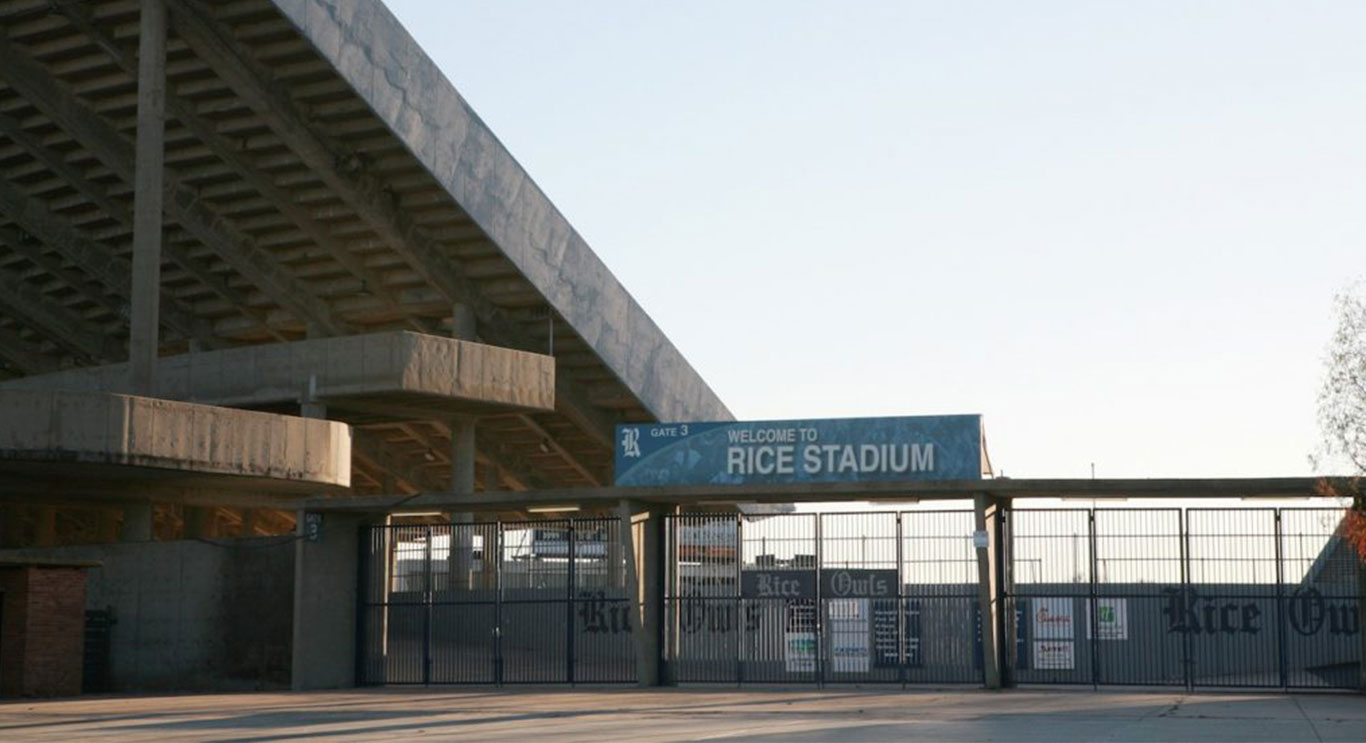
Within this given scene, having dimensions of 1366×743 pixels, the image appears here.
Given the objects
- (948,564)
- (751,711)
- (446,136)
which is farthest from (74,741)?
(446,136)

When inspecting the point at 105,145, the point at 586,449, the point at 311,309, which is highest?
the point at 105,145

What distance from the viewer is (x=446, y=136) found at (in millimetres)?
40656

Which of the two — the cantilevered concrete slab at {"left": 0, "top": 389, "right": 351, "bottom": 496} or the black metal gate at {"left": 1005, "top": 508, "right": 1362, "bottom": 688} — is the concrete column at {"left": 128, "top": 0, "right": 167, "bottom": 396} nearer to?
the cantilevered concrete slab at {"left": 0, "top": 389, "right": 351, "bottom": 496}

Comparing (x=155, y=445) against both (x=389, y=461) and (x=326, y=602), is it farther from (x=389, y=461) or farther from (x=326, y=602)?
(x=389, y=461)

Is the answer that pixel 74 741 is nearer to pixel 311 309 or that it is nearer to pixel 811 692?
pixel 811 692

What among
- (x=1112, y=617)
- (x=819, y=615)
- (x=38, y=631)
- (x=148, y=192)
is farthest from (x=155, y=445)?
(x=1112, y=617)

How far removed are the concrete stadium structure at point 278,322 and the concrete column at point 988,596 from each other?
0.22 feet

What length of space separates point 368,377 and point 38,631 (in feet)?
Answer: 35.9

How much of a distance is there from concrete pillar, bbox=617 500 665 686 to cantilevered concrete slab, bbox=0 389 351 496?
9481 millimetres

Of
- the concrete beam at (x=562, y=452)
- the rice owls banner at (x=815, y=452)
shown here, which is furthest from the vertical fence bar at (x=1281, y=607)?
the concrete beam at (x=562, y=452)

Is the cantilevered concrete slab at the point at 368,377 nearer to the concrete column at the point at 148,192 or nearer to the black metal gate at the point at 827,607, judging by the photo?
the concrete column at the point at 148,192

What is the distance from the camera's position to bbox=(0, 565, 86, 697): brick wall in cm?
3102

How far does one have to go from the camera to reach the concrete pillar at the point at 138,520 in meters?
42.7

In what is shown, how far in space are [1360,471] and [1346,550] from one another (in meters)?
1.97
